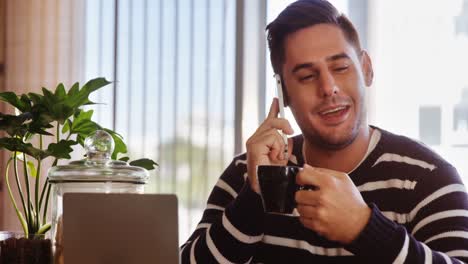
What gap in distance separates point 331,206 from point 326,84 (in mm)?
404

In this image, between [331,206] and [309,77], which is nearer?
[331,206]

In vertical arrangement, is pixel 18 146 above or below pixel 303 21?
below

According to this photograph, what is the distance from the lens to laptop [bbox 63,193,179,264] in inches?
32.3

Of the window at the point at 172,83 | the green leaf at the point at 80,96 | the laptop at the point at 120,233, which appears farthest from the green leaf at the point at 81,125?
the window at the point at 172,83

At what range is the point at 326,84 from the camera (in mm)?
1310

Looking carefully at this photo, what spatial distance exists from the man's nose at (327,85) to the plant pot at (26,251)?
60cm

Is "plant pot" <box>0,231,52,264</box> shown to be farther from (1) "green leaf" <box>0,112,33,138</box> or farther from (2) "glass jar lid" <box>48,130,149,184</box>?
(1) "green leaf" <box>0,112,33,138</box>

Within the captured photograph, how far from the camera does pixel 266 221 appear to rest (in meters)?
1.38

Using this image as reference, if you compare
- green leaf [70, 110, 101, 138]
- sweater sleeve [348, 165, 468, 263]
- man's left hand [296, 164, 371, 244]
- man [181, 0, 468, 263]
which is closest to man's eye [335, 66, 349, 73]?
man [181, 0, 468, 263]

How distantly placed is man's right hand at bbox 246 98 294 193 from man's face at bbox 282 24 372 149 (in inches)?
4.4

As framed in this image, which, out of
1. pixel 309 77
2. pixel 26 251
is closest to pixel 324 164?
pixel 309 77

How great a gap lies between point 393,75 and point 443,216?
6.12ft

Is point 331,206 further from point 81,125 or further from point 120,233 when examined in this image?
point 81,125

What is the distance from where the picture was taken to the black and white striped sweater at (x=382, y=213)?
1175 mm
